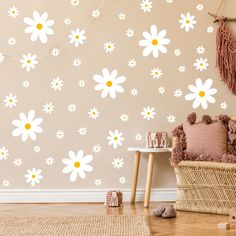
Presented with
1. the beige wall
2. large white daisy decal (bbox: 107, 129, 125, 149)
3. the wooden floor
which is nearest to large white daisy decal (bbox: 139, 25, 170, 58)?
the beige wall

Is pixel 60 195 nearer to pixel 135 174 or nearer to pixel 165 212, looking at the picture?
pixel 135 174

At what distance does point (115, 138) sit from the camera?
3314 mm

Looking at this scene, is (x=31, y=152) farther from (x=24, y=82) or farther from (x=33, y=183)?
(x=24, y=82)

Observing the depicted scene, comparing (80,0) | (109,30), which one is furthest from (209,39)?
(80,0)

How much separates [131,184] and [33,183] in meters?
0.61

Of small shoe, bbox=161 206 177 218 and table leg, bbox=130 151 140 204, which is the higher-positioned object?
table leg, bbox=130 151 140 204

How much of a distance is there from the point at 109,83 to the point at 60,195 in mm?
761

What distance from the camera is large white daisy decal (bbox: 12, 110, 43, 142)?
3283 mm

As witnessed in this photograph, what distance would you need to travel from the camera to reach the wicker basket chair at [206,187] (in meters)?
2.81

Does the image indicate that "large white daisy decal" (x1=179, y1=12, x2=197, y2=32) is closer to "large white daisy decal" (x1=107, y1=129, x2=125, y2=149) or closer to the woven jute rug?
"large white daisy decal" (x1=107, y1=129, x2=125, y2=149)

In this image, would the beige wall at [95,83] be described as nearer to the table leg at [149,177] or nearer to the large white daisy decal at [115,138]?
the large white daisy decal at [115,138]

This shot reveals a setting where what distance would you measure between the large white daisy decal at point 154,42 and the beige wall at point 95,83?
28mm

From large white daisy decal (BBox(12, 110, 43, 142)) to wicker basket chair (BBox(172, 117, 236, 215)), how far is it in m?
0.93

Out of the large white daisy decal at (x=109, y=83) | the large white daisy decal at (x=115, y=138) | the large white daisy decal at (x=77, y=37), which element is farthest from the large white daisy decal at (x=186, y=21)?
the large white daisy decal at (x=115, y=138)
